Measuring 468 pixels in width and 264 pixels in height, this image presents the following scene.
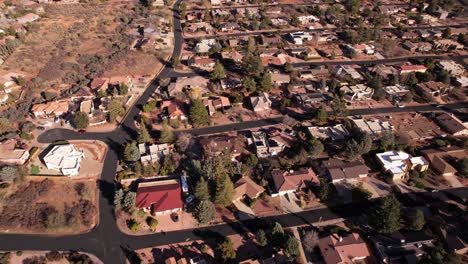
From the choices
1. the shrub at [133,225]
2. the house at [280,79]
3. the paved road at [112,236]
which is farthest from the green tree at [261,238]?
the house at [280,79]

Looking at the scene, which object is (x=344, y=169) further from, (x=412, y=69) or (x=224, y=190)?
(x=412, y=69)

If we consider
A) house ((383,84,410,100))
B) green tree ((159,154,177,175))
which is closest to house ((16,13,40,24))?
green tree ((159,154,177,175))

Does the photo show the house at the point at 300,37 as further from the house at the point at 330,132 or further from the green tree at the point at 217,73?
the house at the point at 330,132

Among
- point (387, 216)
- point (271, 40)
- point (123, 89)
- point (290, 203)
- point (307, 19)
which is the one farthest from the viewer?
point (307, 19)

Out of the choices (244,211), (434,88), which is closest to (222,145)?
(244,211)

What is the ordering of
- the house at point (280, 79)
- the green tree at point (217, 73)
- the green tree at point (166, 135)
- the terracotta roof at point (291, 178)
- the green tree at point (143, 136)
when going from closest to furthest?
the terracotta roof at point (291, 178) → the green tree at point (166, 135) → the green tree at point (143, 136) → the green tree at point (217, 73) → the house at point (280, 79)

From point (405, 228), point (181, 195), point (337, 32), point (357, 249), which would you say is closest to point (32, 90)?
point (181, 195)
